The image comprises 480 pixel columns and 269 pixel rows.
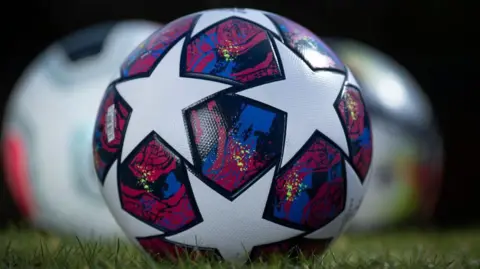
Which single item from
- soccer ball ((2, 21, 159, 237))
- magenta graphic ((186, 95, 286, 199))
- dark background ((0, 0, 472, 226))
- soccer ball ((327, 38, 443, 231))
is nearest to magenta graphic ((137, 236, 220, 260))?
magenta graphic ((186, 95, 286, 199))

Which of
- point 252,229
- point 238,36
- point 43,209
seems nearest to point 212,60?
point 238,36

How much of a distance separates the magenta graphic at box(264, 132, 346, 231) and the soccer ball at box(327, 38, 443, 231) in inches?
97.9

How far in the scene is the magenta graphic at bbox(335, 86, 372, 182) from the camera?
3229 mm

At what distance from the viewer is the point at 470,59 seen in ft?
25.5

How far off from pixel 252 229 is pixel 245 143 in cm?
34

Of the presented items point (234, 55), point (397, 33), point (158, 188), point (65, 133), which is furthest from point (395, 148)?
point (158, 188)

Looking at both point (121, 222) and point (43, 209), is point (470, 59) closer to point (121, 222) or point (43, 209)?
point (43, 209)

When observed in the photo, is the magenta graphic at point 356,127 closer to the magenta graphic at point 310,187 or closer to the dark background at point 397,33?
the magenta graphic at point 310,187

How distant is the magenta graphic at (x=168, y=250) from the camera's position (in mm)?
3139

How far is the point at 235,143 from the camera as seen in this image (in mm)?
3004

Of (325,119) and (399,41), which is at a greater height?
(399,41)

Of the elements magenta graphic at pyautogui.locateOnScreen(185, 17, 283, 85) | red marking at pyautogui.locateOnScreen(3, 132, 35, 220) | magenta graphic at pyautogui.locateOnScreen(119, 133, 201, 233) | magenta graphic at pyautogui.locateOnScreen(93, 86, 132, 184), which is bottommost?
red marking at pyautogui.locateOnScreen(3, 132, 35, 220)

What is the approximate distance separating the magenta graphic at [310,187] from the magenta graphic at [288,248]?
75 mm

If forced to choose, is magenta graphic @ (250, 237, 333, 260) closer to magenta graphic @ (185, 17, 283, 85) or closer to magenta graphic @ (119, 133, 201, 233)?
magenta graphic @ (119, 133, 201, 233)
